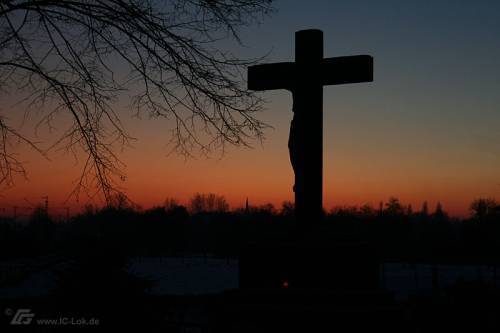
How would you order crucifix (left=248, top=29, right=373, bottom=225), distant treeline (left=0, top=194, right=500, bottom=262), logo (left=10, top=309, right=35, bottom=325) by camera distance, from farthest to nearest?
distant treeline (left=0, top=194, right=500, bottom=262) → logo (left=10, top=309, right=35, bottom=325) → crucifix (left=248, top=29, right=373, bottom=225)

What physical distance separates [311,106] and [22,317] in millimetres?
4945

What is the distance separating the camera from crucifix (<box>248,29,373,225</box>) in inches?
189

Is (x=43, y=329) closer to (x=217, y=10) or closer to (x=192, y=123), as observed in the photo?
(x=192, y=123)

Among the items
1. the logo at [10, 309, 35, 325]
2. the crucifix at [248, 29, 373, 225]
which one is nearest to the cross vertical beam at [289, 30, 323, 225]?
the crucifix at [248, 29, 373, 225]

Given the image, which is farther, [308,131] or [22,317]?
[22,317]

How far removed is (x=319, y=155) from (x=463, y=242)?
57.6 m

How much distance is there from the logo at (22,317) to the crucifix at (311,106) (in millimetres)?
4318

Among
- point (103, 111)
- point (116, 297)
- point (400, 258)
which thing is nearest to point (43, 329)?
point (116, 297)

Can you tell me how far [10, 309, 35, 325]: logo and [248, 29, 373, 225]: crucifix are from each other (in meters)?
4.32

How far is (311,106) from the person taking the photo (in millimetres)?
4867

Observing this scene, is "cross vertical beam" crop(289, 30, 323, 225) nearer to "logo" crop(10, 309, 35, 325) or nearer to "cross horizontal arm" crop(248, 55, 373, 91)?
"cross horizontal arm" crop(248, 55, 373, 91)

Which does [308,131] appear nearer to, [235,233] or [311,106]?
[311,106]

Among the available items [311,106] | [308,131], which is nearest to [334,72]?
[311,106]

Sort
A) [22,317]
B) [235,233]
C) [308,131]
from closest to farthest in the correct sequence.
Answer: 1. [308,131]
2. [22,317]
3. [235,233]
